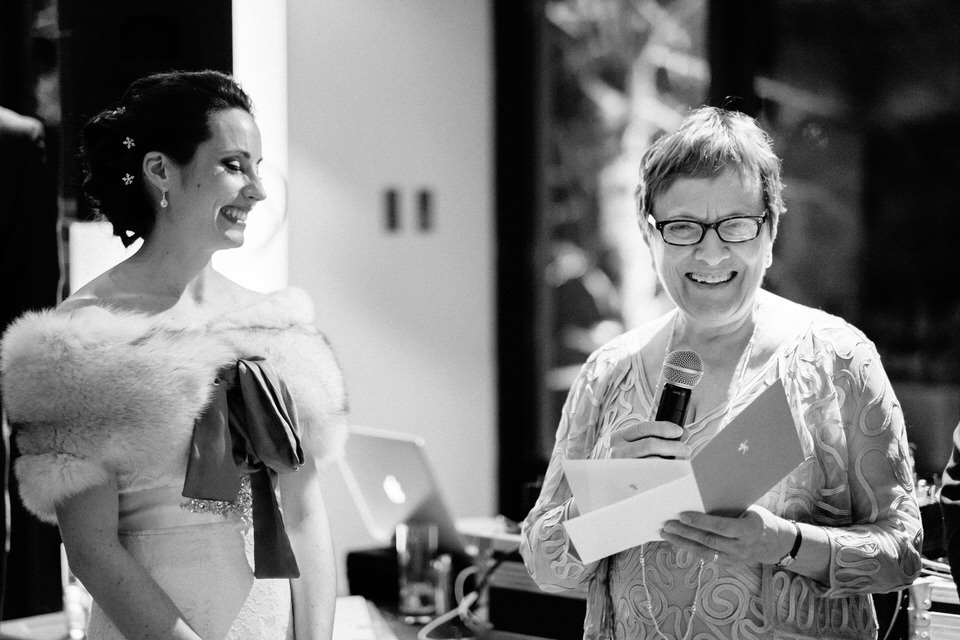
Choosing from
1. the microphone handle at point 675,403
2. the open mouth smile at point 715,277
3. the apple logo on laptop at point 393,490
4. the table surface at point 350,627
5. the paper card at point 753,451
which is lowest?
the table surface at point 350,627

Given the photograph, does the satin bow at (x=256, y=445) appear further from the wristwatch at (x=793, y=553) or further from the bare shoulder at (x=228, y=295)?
the wristwatch at (x=793, y=553)

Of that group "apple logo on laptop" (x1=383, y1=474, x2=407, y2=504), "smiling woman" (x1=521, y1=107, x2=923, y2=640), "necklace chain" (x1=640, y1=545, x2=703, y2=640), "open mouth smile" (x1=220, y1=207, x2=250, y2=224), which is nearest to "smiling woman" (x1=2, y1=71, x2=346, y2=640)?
"open mouth smile" (x1=220, y1=207, x2=250, y2=224)

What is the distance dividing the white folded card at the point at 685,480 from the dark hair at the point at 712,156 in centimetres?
45

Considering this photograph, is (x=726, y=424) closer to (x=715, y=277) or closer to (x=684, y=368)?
(x=684, y=368)

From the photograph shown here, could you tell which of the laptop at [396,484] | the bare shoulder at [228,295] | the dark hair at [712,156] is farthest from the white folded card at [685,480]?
the laptop at [396,484]

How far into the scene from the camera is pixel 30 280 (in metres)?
2.51

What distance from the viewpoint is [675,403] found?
1.65 metres

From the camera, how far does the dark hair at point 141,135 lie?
6.35ft

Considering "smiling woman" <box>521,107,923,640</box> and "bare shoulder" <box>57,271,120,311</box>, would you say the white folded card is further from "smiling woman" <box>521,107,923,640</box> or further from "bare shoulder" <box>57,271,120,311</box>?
"bare shoulder" <box>57,271,120,311</box>

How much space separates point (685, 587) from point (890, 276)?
2.14 m

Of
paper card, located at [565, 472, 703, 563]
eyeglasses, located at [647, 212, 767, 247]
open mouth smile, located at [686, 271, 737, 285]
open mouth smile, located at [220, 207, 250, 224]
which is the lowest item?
paper card, located at [565, 472, 703, 563]

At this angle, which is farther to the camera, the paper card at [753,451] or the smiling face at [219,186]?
the smiling face at [219,186]

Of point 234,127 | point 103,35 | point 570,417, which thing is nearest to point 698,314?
point 570,417

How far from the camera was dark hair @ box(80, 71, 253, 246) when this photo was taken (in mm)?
1935
